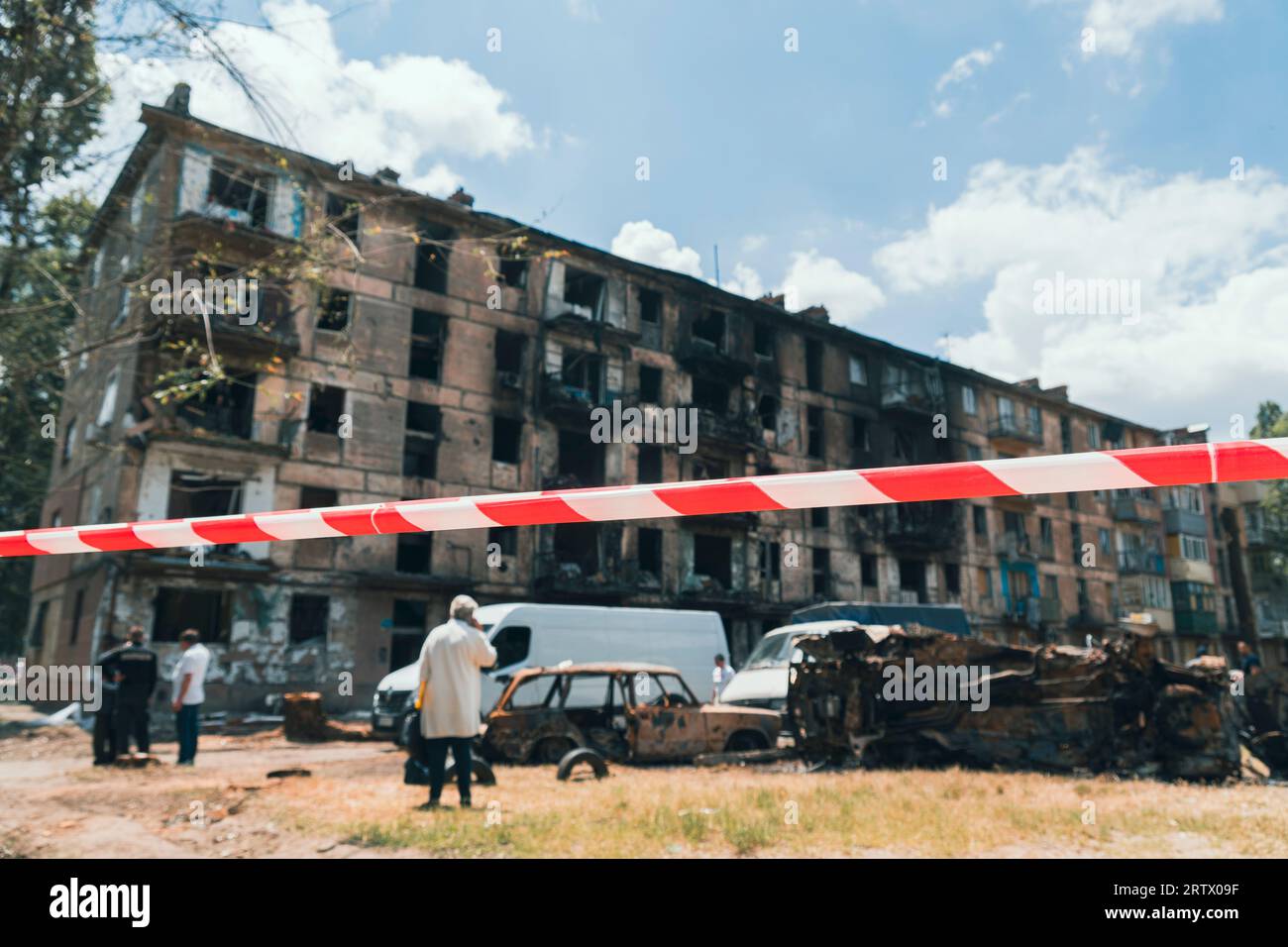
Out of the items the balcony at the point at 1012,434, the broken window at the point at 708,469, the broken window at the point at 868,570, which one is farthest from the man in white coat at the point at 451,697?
the balcony at the point at 1012,434

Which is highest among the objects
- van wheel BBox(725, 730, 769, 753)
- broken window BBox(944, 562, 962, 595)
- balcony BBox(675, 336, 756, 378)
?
balcony BBox(675, 336, 756, 378)

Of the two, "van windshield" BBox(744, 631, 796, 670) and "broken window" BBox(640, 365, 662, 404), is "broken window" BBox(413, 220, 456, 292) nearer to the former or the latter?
"broken window" BBox(640, 365, 662, 404)

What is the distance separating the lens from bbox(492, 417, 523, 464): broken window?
2905cm

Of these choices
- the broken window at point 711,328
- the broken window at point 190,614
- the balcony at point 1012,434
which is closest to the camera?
the broken window at point 190,614

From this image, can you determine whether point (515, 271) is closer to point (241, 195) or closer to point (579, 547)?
point (241, 195)

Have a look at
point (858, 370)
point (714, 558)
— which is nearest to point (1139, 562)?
point (858, 370)

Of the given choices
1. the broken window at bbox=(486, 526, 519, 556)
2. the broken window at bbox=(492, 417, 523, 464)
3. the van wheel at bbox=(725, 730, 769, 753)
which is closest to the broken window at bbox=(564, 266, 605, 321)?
the broken window at bbox=(492, 417, 523, 464)

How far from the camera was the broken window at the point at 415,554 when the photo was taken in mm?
26266

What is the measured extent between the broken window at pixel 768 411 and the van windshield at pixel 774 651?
20122 mm

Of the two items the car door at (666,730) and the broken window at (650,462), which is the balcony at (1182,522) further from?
the car door at (666,730)

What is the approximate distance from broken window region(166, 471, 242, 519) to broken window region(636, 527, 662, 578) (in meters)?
13.3

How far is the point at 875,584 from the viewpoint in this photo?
119ft
